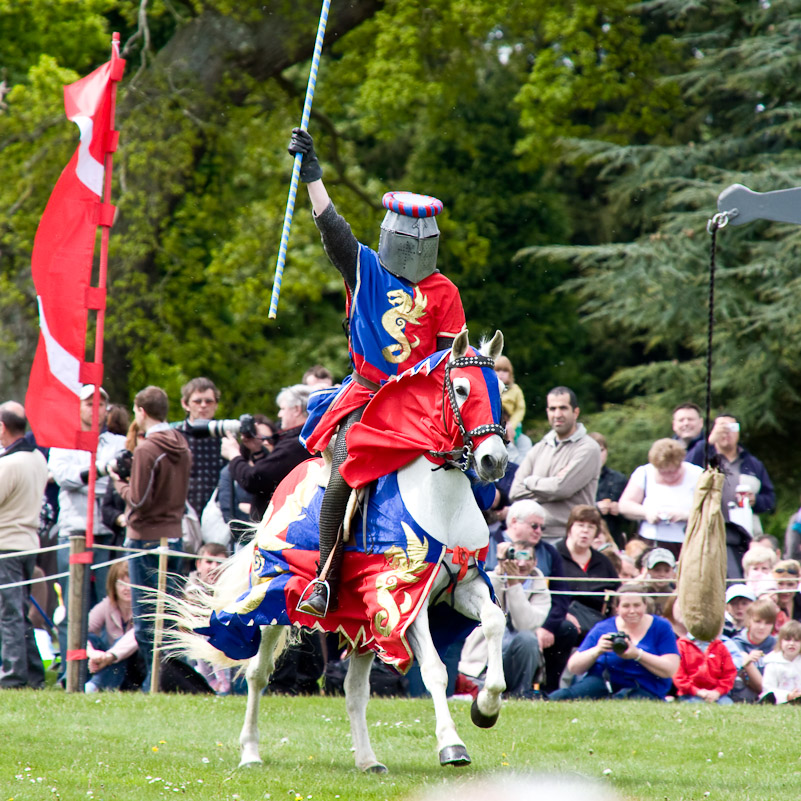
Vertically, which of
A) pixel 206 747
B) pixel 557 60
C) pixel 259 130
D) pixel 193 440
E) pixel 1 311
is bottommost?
pixel 206 747

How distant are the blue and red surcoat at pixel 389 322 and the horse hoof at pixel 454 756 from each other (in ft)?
6.04

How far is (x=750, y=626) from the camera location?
10.1 meters

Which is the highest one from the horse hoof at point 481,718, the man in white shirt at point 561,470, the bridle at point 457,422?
the bridle at point 457,422

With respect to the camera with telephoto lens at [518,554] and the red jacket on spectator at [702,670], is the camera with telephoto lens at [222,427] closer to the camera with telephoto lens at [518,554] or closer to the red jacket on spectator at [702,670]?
the camera with telephoto lens at [518,554]

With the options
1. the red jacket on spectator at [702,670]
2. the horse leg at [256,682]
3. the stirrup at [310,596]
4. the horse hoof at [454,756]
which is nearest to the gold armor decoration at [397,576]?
the stirrup at [310,596]

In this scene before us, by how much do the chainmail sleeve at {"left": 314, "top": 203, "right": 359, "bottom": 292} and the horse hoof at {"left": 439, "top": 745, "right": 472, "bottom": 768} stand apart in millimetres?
2386

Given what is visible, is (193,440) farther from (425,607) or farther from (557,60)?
(557,60)

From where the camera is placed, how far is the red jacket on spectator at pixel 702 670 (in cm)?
998

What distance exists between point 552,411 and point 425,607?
175 inches

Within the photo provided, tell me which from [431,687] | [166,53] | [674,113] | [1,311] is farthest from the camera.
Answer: [674,113]

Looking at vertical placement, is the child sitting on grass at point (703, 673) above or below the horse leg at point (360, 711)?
below

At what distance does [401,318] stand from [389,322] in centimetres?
7

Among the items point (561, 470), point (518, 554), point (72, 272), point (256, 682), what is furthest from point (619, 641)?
point (72, 272)

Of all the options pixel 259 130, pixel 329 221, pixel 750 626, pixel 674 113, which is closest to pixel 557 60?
pixel 674 113
